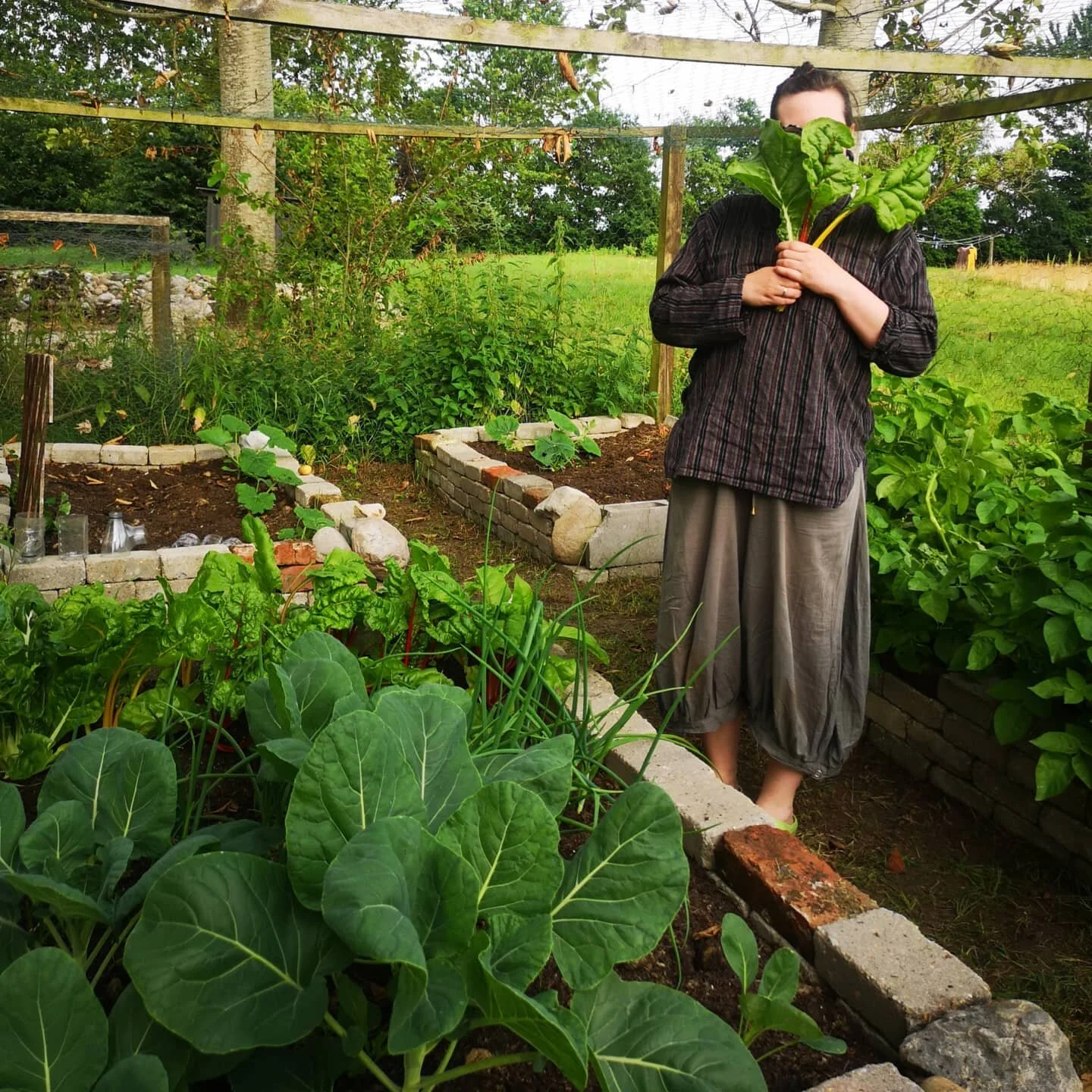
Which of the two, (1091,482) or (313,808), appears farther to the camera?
(1091,482)

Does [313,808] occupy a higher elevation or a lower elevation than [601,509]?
higher

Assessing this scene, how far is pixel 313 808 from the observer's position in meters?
0.96

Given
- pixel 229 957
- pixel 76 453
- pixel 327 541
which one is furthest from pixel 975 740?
pixel 76 453

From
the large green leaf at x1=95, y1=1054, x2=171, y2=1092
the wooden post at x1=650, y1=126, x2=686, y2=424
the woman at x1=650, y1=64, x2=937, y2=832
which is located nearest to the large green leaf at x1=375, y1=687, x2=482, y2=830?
the large green leaf at x1=95, y1=1054, x2=171, y2=1092

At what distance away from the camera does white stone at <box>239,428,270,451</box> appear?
17.9ft

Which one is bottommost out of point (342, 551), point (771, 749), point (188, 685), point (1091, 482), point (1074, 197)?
point (771, 749)

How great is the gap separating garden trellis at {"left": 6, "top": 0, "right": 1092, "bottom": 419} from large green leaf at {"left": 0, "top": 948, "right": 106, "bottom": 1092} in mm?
4106

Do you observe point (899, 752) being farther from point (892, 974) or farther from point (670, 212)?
point (670, 212)

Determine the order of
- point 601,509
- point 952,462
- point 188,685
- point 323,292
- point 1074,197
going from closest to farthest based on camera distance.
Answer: point 188,685, point 952,462, point 601,509, point 1074,197, point 323,292

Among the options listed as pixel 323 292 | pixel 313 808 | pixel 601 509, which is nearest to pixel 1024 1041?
pixel 313 808

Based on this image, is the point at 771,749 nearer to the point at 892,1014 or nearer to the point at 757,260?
the point at 892,1014

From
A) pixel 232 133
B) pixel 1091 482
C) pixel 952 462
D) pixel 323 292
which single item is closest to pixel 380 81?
pixel 232 133

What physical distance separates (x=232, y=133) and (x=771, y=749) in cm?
715

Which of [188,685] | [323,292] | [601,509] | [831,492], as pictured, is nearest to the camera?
[188,685]
